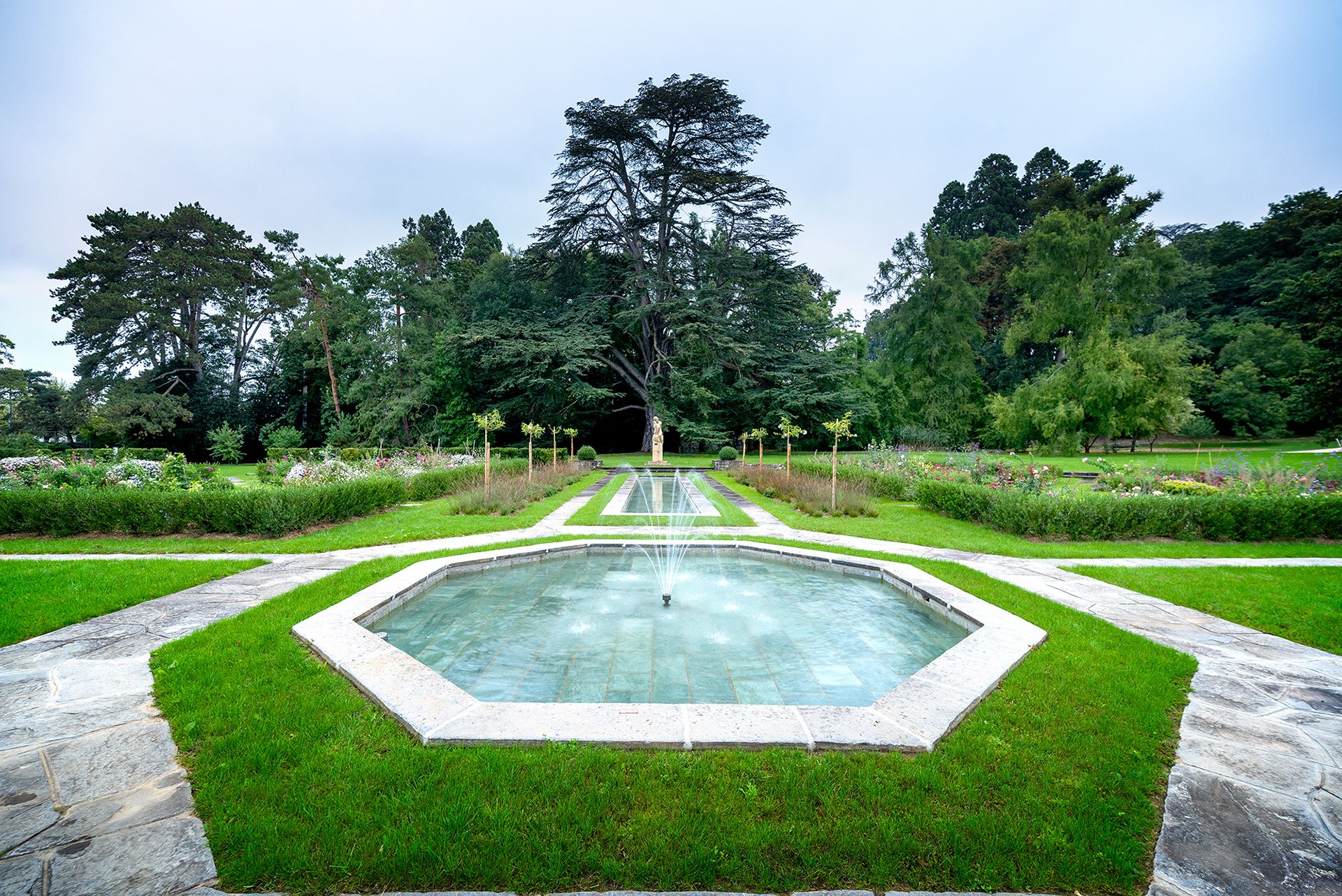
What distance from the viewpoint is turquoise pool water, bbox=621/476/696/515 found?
1163 cm

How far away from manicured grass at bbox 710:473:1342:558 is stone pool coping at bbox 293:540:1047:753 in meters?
4.10

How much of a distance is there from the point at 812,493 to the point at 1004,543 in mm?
4414

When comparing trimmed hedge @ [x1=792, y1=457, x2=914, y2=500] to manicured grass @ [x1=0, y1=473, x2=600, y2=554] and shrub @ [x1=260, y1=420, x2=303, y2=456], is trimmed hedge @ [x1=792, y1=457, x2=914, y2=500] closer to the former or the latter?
manicured grass @ [x1=0, y1=473, x2=600, y2=554]

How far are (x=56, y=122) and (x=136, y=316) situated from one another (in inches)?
1148

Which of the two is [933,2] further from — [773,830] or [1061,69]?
[773,830]

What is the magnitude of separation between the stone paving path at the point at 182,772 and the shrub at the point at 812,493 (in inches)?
242

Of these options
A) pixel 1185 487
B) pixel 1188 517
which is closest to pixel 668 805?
pixel 1188 517

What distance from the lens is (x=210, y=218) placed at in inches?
1293

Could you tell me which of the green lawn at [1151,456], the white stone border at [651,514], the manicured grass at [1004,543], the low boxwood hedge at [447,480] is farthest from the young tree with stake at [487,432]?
the green lawn at [1151,456]

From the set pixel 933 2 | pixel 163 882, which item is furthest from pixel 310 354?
pixel 163 882

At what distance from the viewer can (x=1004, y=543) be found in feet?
26.7

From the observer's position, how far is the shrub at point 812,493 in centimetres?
1086

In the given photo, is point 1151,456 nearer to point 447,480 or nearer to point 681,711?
point 447,480

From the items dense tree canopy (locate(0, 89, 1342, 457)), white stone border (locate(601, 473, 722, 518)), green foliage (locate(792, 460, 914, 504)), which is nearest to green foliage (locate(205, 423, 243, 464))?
dense tree canopy (locate(0, 89, 1342, 457))
